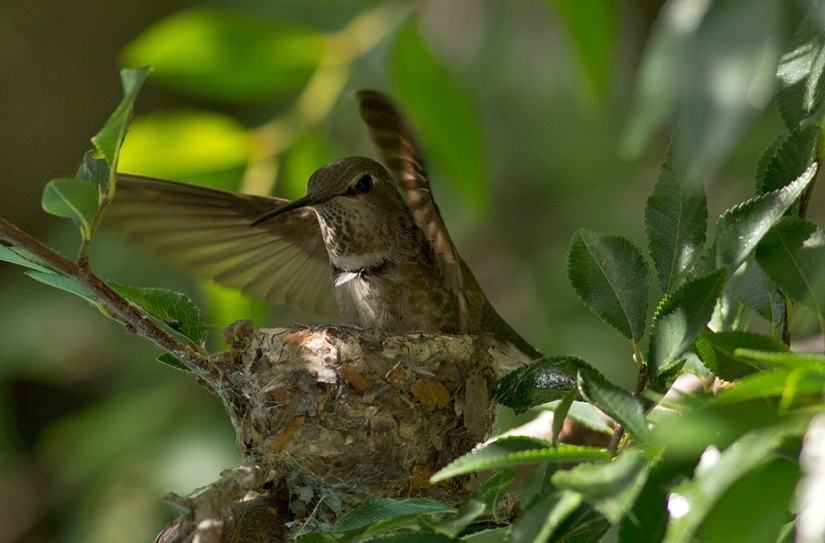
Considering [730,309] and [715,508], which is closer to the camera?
[715,508]

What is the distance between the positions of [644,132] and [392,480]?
1.38 m

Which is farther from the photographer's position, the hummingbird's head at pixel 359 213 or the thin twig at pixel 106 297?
the hummingbird's head at pixel 359 213

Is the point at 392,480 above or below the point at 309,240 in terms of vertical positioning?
below

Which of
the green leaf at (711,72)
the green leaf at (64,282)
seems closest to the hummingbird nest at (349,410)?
the green leaf at (64,282)

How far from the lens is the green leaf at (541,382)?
1.36 m

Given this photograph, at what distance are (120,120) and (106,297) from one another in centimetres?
34

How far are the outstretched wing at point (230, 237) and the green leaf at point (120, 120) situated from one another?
1025 mm

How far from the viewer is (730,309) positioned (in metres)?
1.43

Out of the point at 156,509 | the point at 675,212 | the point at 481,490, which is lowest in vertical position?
the point at 156,509

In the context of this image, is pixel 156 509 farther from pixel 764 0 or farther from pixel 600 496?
pixel 764 0

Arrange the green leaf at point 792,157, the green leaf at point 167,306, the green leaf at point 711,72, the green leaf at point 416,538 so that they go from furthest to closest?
the green leaf at point 167,306
the green leaf at point 792,157
the green leaf at point 416,538
the green leaf at point 711,72

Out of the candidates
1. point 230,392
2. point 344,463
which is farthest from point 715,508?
point 230,392

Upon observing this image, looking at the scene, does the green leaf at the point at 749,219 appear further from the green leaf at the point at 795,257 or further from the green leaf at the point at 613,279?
the green leaf at the point at 613,279

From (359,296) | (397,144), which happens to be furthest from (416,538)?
(359,296)
